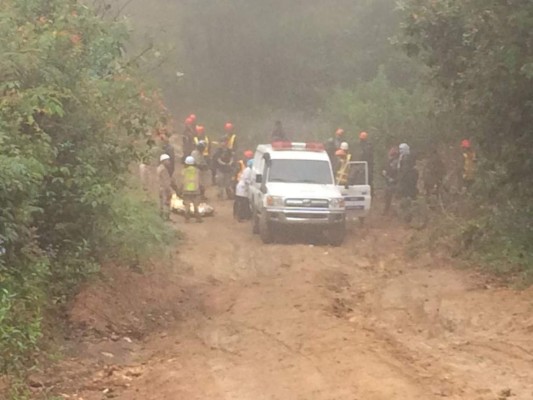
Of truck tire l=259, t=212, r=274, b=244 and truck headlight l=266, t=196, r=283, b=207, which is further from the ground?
truck headlight l=266, t=196, r=283, b=207

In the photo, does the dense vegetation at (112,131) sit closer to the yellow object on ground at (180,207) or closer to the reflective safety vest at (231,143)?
the yellow object on ground at (180,207)

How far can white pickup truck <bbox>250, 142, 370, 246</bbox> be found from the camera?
57.9 feet

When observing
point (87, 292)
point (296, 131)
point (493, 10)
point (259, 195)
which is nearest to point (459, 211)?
point (259, 195)

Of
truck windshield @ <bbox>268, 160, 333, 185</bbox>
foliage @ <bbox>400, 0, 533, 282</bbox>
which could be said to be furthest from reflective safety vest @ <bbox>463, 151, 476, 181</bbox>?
truck windshield @ <bbox>268, 160, 333, 185</bbox>

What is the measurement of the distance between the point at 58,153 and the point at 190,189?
814cm

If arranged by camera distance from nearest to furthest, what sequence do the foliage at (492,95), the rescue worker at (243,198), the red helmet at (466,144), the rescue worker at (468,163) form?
the foliage at (492,95) < the rescue worker at (468,163) < the red helmet at (466,144) < the rescue worker at (243,198)

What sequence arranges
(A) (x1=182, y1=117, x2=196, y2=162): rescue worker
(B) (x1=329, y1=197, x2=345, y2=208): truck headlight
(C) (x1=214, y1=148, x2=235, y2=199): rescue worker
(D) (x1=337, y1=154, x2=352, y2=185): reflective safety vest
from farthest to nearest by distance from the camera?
(A) (x1=182, y1=117, x2=196, y2=162): rescue worker, (C) (x1=214, y1=148, x2=235, y2=199): rescue worker, (D) (x1=337, y1=154, x2=352, y2=185): reflective safety vest, (B) (x1=329, y1=197, x2=345, y2=208): truck headlight

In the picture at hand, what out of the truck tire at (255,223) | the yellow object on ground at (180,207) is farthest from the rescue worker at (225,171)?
the truck tire at (255,223)

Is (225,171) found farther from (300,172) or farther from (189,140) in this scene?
(300,172)

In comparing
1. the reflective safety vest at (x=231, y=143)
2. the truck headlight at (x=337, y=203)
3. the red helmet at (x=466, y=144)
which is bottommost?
the truck headlight at (x=337, y=203)

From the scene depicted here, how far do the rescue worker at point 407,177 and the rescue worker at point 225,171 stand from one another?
515cm

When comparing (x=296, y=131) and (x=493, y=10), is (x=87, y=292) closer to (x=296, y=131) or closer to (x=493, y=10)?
(x=493, y=10)

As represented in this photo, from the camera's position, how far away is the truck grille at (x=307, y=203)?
1762 cm

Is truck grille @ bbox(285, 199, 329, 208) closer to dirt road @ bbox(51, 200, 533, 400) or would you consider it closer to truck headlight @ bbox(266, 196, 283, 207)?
truck headlight @ bbox(266, 196, 283, 207)
